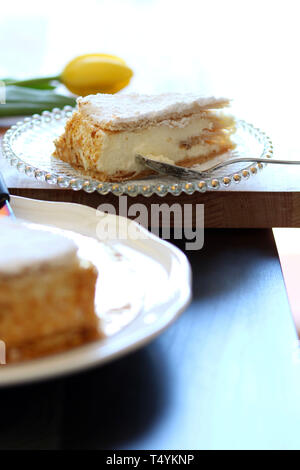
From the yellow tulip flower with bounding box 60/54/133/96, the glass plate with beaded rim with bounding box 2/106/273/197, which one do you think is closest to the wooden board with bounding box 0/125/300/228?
the glass plate with beaded rim with bounding box 2/106/273/197

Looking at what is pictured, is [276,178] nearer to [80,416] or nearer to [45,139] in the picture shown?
[45,139]

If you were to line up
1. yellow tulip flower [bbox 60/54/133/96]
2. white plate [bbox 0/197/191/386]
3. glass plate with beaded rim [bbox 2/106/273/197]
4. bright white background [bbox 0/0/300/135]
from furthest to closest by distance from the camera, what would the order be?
bright white background [bbox 0/0/300/135]
yellow tulip flower [bbox 60/54/133/96]
glass plate with beaded rim [bbox 2/106/273/197]
white plate [bbox 0/197/191/386]

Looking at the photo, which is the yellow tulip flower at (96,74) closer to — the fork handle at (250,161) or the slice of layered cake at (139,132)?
the slice of layered cake at (139,132)

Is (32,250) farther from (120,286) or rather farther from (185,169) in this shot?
(185,169)

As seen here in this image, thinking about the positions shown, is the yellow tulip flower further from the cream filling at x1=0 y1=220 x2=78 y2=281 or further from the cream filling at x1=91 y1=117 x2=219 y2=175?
the cream filling at x1=0 y1=220 x2=78 y2=281

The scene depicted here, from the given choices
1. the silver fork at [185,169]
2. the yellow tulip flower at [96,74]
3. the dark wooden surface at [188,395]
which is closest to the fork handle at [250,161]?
the silver fork at [185,169]

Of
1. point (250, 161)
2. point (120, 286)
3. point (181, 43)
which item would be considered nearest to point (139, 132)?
point (250, 161)
